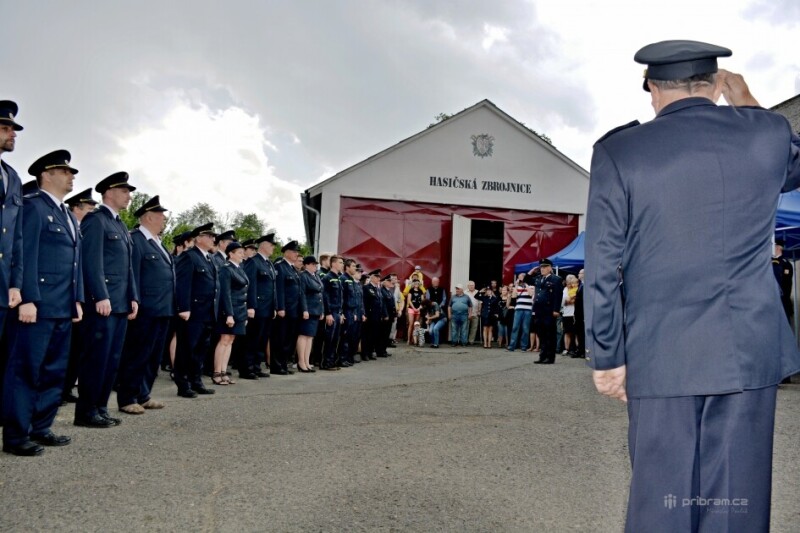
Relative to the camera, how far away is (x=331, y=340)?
1187cm

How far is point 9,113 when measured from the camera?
4.47 meters

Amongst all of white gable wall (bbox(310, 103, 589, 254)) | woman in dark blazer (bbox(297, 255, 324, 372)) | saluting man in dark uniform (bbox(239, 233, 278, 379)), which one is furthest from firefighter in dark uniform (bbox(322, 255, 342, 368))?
white gable wall (bbox(310, 103, 589, 254))

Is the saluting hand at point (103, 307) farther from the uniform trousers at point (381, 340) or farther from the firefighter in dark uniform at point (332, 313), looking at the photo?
the uniform trousers at point (381, 340)

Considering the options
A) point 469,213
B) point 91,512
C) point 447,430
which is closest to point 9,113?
point 91,512

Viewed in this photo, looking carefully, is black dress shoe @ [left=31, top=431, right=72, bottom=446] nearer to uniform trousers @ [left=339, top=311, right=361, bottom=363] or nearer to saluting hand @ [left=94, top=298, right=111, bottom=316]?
saluting hand @ [left=94, top=298, right=111, bottom=316]

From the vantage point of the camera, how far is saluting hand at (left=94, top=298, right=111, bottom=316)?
17.9 ft

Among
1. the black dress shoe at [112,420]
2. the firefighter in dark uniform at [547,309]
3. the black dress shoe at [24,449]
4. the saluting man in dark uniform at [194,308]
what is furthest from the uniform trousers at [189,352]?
the firefighter in dark uniform at [547,309]

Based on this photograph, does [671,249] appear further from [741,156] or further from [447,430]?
[447,430]

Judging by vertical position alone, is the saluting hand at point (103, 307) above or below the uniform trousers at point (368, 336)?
above

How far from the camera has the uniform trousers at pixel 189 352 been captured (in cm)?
761

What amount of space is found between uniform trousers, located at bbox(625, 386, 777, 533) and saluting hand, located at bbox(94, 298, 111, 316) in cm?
479

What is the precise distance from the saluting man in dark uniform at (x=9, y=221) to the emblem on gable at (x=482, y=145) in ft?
62.6
